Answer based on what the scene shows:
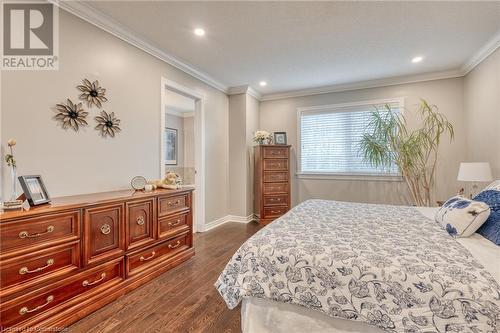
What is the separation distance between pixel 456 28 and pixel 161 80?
3.55 m

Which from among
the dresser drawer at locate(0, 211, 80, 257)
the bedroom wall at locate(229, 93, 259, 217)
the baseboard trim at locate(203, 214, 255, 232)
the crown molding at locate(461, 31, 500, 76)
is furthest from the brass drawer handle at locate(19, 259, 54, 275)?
the crown molding at locate(461, 31, 500, 76)

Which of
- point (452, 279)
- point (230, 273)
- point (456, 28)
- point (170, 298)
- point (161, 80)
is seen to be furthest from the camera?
point (161, 80)

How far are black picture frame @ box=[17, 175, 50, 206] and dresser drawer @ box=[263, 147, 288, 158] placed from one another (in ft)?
10.8

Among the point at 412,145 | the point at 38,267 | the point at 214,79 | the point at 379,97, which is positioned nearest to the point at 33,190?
the point at 38,267

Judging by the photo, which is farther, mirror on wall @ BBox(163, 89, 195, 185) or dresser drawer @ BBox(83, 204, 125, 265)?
mirror on wall @ BBox(163, 89, 195, 185)

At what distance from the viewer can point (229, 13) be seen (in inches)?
89.9

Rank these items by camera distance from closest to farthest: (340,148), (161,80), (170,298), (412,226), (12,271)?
(12,271)
(412,226)
(170,298)
(161,80)
(340,148)

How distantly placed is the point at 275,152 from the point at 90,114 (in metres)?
3.05

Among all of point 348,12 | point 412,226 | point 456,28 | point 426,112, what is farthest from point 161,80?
point 426,112

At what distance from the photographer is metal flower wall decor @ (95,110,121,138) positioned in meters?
2.37

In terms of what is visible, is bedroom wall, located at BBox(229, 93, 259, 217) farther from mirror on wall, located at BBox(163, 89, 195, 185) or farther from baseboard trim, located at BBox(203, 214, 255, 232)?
mirror on wall, located at BBox(163, 89, 195, 185)

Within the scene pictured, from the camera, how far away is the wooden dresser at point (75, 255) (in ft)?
4.72

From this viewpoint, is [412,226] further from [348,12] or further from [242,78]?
[242,78]

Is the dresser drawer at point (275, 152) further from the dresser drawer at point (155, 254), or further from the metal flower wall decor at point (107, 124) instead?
the metal flower wall decor at point (107, 124)
